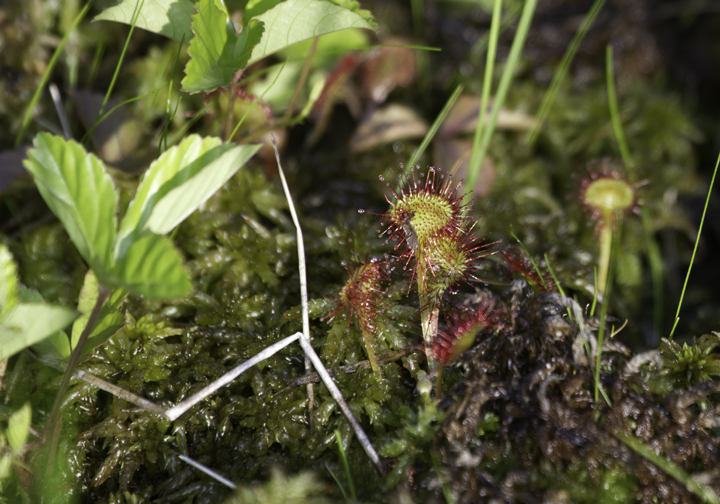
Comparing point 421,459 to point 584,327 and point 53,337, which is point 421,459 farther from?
point 53,337

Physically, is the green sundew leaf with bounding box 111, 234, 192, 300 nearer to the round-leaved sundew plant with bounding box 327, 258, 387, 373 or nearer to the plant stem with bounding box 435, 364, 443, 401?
the round-leaved sundew plant with bounding box 327, 258, 387, 373

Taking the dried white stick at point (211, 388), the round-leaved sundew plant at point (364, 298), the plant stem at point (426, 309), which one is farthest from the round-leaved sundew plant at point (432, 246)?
the dried white stick at point (211, 388)

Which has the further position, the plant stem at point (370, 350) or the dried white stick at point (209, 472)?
the plant stem at point (370, 350)

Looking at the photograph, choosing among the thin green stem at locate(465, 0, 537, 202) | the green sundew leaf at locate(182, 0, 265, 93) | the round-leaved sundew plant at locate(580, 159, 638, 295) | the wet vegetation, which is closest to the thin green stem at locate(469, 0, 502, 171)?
the thin green stem at locate(465, 0, 537, 202)

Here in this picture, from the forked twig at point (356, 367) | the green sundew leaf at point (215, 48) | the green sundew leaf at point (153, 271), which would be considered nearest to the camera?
the green sundew leaf at point (153, 271)

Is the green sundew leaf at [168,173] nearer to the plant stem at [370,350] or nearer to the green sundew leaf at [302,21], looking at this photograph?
the green sundew leaf at [302,21]
